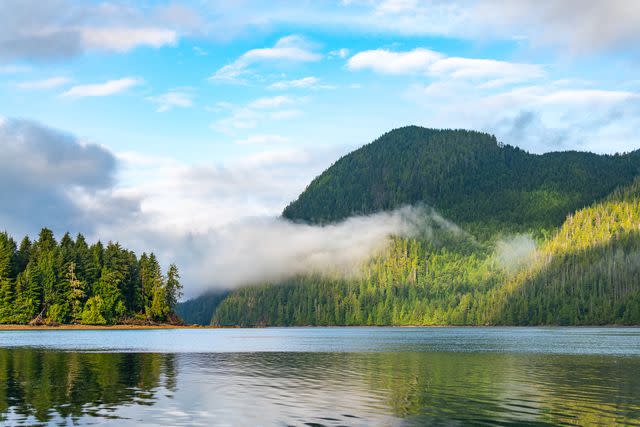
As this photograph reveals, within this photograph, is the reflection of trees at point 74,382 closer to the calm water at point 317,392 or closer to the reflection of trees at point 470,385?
the calm water at point 317,392

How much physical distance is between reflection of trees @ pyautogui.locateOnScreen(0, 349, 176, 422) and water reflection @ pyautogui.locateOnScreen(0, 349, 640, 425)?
0.10m

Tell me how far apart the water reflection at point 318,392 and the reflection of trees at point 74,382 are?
98 mm

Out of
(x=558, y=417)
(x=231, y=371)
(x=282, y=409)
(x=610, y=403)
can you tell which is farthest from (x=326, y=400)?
(x=231, y=371)

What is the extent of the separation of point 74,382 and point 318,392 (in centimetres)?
2273

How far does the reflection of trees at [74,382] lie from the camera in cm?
4572

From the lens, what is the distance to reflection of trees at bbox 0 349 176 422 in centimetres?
4572

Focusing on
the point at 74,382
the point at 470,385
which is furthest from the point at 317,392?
the point at 74,382

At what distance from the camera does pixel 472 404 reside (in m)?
47.4

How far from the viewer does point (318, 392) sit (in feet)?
180

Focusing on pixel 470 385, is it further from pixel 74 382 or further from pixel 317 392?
pixel 74 382

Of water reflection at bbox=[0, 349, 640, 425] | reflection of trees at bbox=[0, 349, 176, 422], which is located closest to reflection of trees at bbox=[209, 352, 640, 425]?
water reflection at bbox=[0, 349, 640, 425]

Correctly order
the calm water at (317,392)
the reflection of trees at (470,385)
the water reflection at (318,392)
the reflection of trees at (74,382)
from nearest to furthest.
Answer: the calm water at (317,392) < the water reflection at (318,392) < the reflection of trees at (470,385) < the reflection of trees at (74,382)

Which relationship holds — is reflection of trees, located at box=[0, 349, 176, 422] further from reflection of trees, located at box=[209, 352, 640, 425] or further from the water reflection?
reflection of trees, located at box=[209, 352, 640, 425]

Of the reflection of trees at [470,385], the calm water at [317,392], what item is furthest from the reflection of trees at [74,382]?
the reflection of trees at [470,385]
